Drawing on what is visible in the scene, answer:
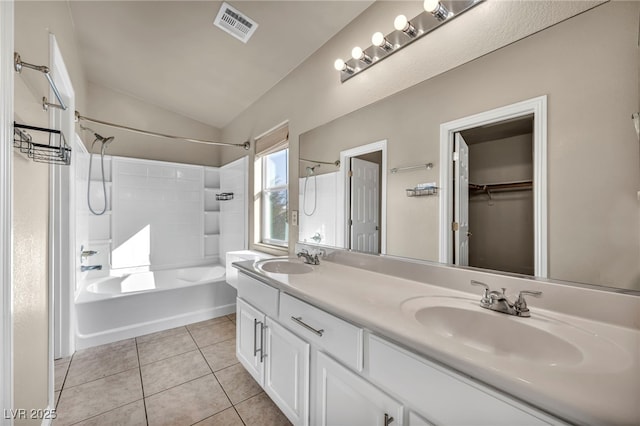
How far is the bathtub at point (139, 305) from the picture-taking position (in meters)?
2.35

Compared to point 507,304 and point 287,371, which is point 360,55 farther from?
point 287,371

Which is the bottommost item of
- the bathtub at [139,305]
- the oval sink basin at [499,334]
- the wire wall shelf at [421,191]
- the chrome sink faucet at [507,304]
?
the bathtub at [139,305]

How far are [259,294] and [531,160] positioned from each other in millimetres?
1479

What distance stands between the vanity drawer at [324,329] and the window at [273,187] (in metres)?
1.35

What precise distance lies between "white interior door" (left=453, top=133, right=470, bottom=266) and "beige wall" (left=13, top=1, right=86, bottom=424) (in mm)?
1855

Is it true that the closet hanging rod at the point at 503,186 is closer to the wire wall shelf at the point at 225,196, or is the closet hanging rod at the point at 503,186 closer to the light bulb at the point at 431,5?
the light bulb at the point at 431,5

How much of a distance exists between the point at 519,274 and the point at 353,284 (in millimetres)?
692

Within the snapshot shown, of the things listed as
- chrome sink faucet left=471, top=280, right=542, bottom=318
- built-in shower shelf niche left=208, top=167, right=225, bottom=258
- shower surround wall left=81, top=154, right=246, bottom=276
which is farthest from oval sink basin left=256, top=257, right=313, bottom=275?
built-in shower shelf niche left=208, top=167, right=225, bottom=258

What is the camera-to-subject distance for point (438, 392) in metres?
0.70

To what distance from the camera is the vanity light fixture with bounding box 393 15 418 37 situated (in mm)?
1392

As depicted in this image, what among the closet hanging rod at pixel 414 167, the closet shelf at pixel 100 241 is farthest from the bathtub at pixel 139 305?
the closet hanging rod at pixel 414 167

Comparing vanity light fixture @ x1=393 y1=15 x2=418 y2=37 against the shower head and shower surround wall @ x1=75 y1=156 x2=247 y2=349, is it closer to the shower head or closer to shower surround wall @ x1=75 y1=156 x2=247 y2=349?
the shower head

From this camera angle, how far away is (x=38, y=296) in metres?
1.30

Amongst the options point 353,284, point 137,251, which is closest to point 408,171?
point 353,284
